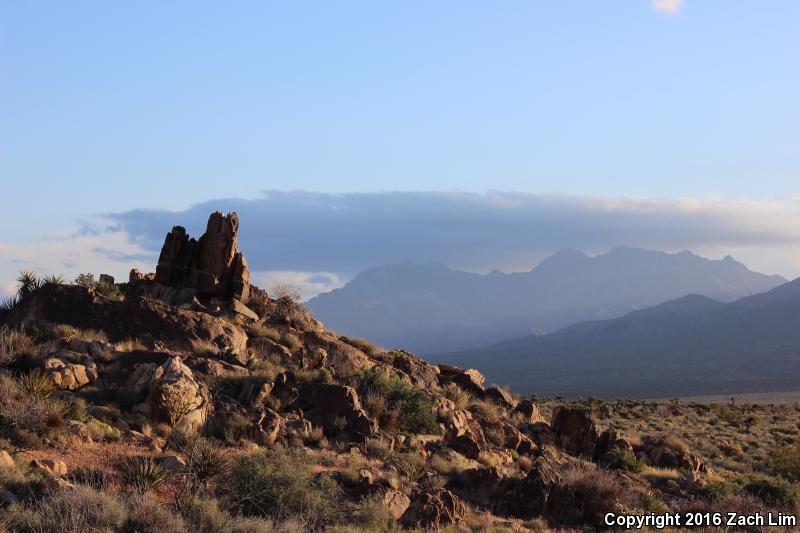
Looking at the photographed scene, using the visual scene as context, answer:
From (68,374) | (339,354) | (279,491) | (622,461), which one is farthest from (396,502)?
(339,354)

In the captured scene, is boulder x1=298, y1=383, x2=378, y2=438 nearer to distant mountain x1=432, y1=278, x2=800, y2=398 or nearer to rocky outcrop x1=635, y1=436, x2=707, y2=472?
rocky outcrop x1=635, y1=436, x2=707, y2=472

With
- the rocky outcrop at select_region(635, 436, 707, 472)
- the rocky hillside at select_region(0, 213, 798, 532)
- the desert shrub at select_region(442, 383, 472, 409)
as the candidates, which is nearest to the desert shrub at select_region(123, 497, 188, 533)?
the rocky hillside at select_region(0, 213, 798, 532)

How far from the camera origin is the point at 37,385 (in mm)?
17875

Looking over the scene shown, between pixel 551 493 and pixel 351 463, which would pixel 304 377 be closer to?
pixel 351 463

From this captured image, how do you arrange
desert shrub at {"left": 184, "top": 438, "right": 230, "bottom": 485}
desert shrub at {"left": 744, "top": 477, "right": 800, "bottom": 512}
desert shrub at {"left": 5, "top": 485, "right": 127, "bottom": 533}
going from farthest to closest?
desert shrub at {"left": 744, "top": 477, "right": 800, "bottom": 512}
desert shrub at {"left": 184, "top": 438, "right": 230, "bottom": 485}
desert shrub at {"left": 5, "top": 485, "right": 127, "bottom": 533}

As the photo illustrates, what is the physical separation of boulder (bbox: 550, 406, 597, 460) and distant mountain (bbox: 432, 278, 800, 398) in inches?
2665

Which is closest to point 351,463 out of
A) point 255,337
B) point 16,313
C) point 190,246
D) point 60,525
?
point 60,525

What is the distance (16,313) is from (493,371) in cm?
13896

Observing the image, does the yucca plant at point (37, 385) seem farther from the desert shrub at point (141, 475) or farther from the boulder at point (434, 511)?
the boulder at point (434, 511)

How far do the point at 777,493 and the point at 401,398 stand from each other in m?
11.6

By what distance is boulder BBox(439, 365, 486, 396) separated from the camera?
1224 inches

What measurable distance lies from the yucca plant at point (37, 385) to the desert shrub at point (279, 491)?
19.4 ft

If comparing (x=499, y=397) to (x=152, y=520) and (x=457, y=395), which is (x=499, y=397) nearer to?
(x=457, y=395)

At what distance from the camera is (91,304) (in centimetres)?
2503
